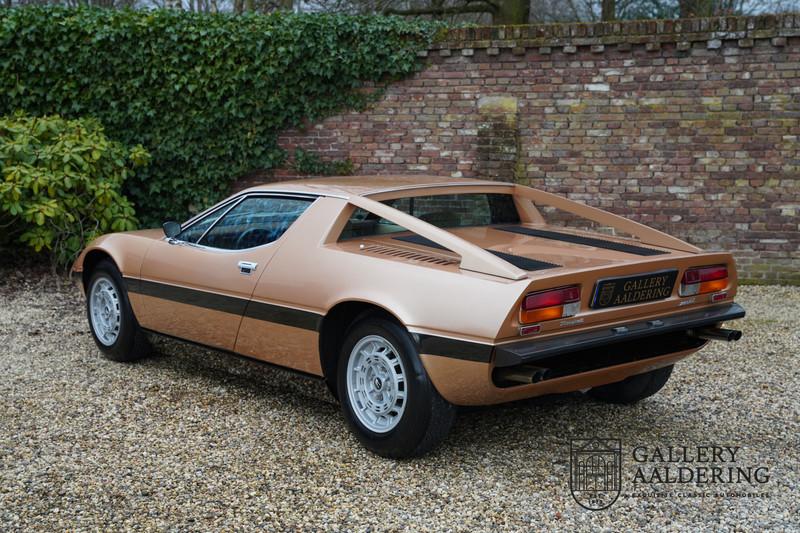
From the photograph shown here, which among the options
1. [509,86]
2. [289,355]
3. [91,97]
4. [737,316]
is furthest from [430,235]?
[91,97]

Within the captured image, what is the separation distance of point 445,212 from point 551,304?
1358 mm

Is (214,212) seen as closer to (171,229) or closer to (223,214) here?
(223,214)

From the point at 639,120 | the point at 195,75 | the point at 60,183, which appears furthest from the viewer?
the point at 195,75

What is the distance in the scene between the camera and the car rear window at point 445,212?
480 cm

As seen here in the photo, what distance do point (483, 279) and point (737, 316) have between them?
153 cm

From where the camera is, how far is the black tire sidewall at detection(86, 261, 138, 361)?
595 cm

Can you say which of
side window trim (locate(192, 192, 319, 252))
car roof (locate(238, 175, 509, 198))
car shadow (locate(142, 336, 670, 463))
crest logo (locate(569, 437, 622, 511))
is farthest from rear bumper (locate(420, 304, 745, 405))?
side window trim (locate(192, 192, 319, 252))

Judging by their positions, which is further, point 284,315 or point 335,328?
point 284,315

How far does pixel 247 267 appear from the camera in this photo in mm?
4941

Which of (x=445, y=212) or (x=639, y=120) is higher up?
(x=639, y=120)

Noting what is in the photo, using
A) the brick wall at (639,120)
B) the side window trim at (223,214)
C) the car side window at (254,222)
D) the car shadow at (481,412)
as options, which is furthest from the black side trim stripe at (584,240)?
the brick wall at (639,120)

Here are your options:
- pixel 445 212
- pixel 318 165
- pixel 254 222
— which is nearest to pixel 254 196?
pixel 254 222

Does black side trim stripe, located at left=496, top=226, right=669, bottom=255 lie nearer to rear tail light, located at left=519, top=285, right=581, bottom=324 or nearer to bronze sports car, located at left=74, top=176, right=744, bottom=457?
bronze sports car, located at left=74, top=176, right=744, bottom=457

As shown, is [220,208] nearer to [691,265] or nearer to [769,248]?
[691,265]
